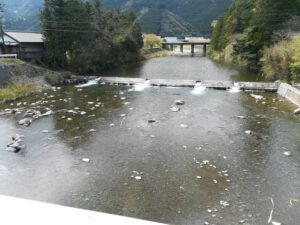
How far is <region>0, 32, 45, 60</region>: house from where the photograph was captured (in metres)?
34.8

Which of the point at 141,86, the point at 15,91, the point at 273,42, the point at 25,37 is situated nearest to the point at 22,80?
the point at 15,91

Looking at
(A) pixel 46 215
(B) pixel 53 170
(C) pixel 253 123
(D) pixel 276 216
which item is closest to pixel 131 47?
(C) pixel 253 123

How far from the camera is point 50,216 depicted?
13.1 ft

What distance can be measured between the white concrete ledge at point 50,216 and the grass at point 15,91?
2068 cm

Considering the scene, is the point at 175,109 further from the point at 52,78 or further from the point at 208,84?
the point at 52,78

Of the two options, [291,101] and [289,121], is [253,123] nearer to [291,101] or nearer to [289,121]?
[289,121]

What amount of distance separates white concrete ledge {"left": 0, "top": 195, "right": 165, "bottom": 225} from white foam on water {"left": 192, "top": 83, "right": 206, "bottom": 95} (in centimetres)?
2175

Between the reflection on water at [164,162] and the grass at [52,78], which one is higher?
the grass at [52,78]

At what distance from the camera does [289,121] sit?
1691 centimetres

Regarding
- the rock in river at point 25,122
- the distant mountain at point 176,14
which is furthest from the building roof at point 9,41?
the distant mountain at point 176,14

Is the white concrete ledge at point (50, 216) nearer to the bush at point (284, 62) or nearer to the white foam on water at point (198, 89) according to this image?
the white foam on water at point (198, 89)

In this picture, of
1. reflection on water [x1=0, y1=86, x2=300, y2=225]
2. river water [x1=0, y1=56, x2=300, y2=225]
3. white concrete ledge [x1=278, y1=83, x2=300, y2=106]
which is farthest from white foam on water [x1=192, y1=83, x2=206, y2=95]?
white concrete ledge [x1=278, y1=83, x2=300, y2=106]

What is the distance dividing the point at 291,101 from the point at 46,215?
67.7ft

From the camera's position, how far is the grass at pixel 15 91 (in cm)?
2320
